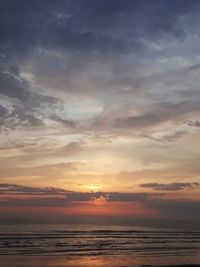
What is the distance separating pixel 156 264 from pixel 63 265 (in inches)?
328

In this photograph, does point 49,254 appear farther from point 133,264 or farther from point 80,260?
point 133,264

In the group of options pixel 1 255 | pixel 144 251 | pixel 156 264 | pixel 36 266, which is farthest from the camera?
pixel 144 251

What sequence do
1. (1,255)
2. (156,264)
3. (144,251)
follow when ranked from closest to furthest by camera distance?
(156,264) → (1,255) → (144,251)

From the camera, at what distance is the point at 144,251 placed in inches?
1847

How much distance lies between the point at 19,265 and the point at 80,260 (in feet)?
21.2

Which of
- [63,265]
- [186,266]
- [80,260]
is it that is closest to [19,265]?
[63,265]

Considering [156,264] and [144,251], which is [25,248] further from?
[156,264]

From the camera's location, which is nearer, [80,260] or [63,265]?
[63,265]

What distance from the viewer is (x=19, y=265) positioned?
110 feet

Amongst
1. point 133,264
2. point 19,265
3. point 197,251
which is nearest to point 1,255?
point 19,265

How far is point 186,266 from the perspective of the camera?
114 ft

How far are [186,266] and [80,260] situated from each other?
9738 millimetres

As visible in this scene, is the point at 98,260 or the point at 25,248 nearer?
the point at 98,260

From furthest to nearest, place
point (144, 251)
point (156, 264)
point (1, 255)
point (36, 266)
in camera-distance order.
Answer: point (144, 251)
point (1, 255)
point (156, 264)
point (36, 266)
